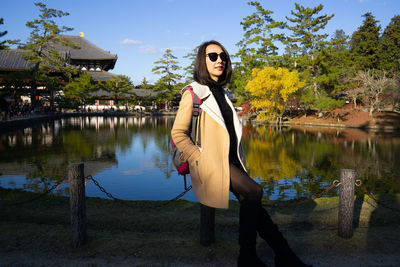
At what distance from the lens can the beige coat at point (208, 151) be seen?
7.30ft

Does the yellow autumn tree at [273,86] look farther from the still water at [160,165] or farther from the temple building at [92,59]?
the temple building at [92,59]

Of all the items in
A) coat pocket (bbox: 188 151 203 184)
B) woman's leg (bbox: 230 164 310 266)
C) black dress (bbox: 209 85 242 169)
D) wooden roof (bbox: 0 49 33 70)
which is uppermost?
wooden roof (bbox: 0 49 33 70)

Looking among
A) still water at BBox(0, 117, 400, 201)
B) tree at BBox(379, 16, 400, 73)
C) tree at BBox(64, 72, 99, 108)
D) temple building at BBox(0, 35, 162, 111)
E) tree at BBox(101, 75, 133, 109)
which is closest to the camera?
still water at BBox(0, 117, 400, 201)

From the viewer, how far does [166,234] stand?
357cm

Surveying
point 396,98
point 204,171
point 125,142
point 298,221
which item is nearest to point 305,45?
point 396,98

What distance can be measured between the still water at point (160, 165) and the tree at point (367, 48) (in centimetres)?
1910

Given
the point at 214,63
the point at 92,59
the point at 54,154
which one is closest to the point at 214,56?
the point at 214,63

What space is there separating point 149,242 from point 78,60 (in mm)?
50258

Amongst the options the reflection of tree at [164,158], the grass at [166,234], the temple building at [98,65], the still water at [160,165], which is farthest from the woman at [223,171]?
the temple building at [98,65]

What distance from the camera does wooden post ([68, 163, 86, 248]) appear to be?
2955 mm

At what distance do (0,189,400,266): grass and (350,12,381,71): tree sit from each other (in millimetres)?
30449

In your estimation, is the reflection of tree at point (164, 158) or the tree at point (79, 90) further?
the tree at point (79, 90)

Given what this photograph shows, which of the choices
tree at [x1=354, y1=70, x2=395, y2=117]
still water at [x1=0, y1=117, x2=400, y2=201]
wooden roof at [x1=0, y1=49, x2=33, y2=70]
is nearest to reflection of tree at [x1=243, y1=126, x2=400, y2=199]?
still water at [x1=0, y1=117, x2=400, y2=201]

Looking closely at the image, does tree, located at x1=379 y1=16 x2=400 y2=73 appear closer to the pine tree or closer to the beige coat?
the pine tree
